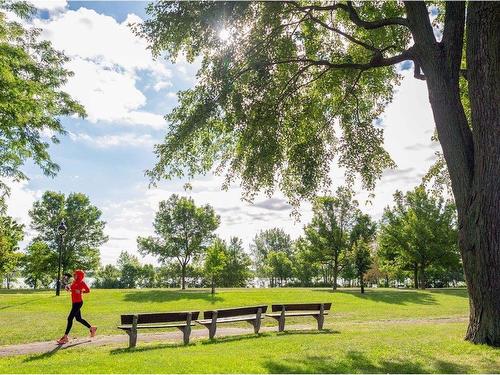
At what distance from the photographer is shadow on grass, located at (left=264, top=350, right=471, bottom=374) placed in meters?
7.11

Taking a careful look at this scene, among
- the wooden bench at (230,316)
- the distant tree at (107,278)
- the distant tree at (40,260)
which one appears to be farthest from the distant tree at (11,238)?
the wooden bench at (230,316)

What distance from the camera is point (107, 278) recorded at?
98375 mm

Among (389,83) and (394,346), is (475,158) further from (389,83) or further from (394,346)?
(389,83)

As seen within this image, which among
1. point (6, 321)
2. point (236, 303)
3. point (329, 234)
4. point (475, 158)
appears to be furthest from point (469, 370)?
point (329, 234)

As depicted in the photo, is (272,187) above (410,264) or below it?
above

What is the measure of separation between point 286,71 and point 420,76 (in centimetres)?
466

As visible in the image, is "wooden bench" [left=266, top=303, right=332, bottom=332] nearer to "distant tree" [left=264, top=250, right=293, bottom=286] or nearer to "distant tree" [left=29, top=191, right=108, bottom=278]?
"distant tree" [left=29, top=191, right=108, bottom=278]

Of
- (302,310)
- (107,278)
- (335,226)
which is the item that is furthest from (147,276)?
(302,310)

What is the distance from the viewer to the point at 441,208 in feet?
175

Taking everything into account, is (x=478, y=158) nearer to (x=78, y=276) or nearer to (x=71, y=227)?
(x=78, y=276)

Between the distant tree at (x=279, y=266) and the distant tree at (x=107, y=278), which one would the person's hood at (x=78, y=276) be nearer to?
the distant tree at (x=107, y=278)

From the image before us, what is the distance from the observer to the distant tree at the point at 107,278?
85.2 metres

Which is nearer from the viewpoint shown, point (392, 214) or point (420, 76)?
point (420, 76)

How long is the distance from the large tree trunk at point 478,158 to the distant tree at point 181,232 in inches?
1816
